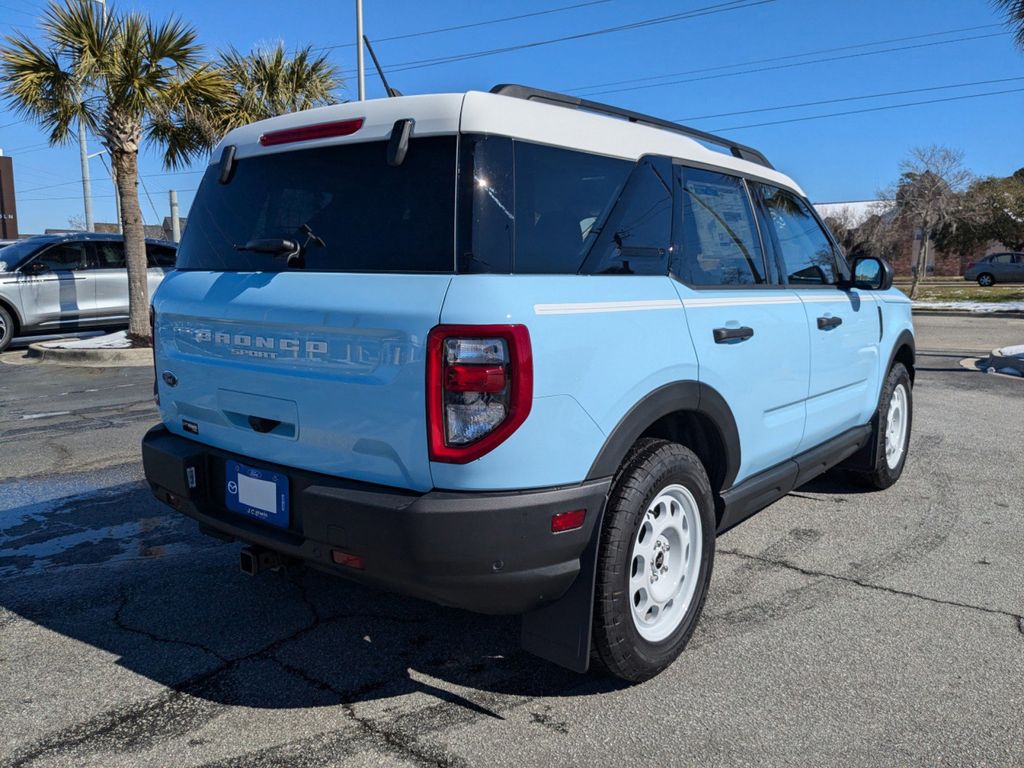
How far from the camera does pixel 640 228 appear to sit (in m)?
3.00

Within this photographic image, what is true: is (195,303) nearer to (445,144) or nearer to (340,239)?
(340,239)

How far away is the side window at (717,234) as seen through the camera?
3.27m

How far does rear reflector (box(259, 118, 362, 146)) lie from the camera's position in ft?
9.25

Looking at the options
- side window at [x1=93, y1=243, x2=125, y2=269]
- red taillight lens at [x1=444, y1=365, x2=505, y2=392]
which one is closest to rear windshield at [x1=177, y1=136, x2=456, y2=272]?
red taillight lens at [x1=444, y1=365, x2=505, y2=392]

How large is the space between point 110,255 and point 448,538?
13729 mm

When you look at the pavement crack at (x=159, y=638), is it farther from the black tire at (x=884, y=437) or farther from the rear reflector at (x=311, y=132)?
the black tire at (x=884, y=437)

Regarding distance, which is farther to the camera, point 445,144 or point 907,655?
point 907,655

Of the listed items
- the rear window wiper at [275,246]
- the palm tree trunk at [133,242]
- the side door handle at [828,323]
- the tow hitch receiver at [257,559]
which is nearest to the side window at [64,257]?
the palm tree trunk at [133,242]

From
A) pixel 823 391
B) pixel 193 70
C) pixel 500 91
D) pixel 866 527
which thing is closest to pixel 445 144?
pixel 500 91

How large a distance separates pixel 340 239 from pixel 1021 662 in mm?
3004

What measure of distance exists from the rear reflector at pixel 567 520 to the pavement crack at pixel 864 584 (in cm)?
199

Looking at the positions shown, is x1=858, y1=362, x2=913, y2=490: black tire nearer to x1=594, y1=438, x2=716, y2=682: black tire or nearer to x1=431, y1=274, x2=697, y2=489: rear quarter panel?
x1=594, y1=438, x2=716, y2=682: black tire

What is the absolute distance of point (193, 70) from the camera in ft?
42.5

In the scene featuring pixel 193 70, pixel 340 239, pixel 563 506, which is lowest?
pixel 563 506
